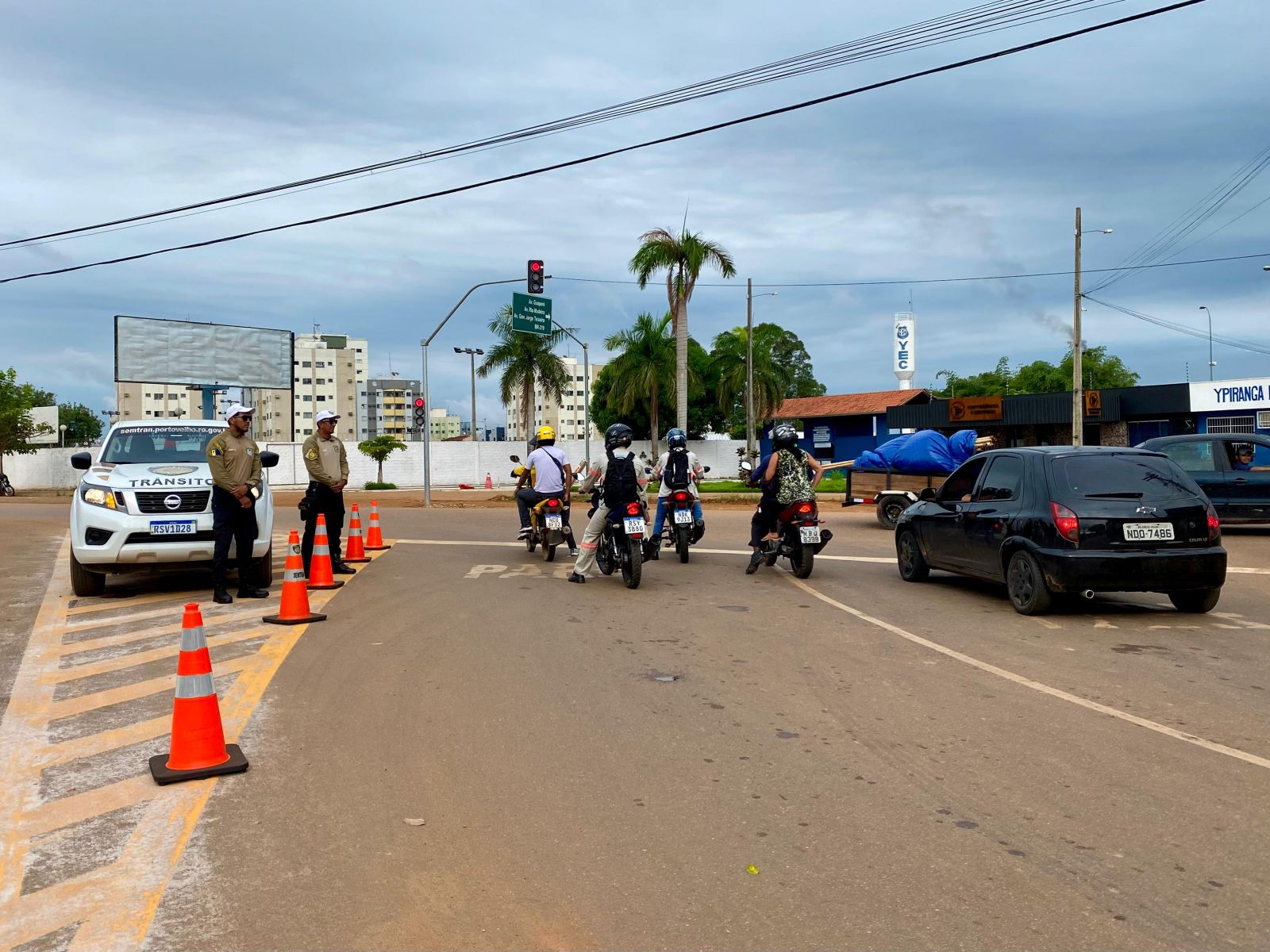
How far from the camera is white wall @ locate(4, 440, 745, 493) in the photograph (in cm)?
5925

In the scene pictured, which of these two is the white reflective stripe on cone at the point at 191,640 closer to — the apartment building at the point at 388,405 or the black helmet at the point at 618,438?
the black helmet at the point at 618,438

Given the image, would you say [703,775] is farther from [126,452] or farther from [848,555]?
[848,555]

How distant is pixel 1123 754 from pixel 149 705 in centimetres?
581

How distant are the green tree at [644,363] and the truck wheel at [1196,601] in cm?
4315

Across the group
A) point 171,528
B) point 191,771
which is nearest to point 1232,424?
point 171,528

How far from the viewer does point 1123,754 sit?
5602 mm

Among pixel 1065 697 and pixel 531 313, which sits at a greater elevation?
pixel 531 313

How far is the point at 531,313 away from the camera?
121 feet

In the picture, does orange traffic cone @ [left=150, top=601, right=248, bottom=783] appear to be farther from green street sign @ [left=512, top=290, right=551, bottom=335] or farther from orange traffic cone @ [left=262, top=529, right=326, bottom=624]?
green street sign @ [left=512, top=290, right=551, bottom=335]

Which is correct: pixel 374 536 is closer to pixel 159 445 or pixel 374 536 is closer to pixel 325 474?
pixel 325 474

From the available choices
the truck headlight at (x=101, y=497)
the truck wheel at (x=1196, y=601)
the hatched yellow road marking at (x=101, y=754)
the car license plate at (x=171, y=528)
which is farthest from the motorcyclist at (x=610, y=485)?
the truck wheel at (x=1196, y=601)

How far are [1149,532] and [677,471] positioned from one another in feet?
21.0

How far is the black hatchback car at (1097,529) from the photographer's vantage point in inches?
367

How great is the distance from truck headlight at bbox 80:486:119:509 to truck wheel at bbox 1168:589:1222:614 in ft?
33.8
